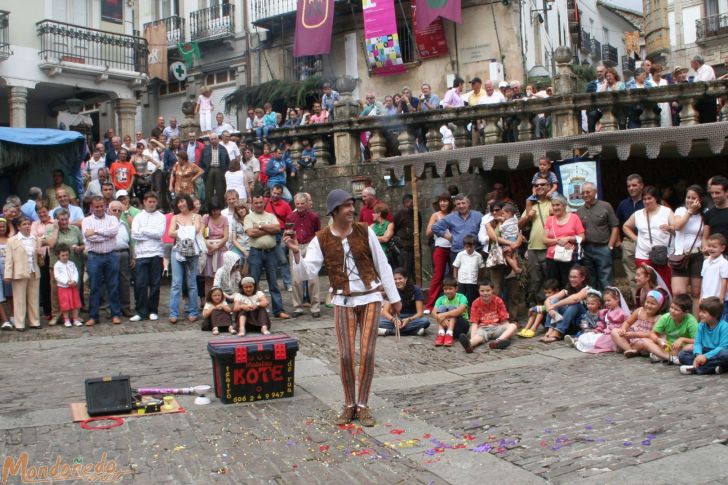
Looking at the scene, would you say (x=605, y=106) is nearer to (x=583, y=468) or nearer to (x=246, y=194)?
(x=246, y=194)

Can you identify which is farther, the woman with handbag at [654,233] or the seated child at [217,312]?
the seated child at [217,312]

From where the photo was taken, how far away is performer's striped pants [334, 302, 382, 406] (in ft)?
23.2

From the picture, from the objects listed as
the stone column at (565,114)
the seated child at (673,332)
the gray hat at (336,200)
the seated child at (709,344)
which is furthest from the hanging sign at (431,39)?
the gray hat at (336,200)

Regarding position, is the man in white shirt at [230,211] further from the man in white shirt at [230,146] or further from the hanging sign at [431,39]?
the hanging sign at [431,39]

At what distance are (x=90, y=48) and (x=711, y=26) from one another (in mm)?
25443

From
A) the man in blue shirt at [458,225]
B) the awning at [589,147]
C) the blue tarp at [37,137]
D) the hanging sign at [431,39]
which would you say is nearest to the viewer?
the awning at [589,147]

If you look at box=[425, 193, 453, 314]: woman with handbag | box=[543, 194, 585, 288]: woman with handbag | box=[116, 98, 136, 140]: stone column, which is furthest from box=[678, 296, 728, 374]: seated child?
box=[116, 98, 136, 140]: stone column

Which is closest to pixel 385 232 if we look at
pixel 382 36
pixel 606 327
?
pixel 606 327

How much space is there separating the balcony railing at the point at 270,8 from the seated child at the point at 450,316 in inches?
756

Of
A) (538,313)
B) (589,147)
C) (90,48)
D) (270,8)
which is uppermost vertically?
(270,8)

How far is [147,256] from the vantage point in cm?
1255

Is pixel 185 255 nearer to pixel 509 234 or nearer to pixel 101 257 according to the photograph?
pixel 101 257

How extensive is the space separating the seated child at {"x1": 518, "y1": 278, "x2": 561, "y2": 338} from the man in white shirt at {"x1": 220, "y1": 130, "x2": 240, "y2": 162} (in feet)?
27.9

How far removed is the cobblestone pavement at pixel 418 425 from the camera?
18.9ft
